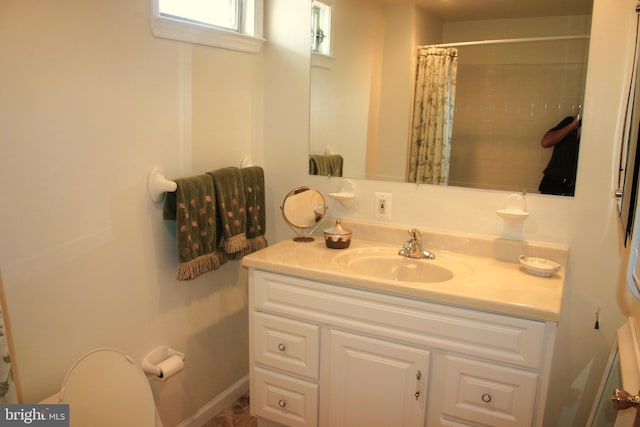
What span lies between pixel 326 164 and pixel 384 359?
97cm

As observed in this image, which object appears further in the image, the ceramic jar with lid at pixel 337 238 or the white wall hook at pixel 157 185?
the ceramic jar with lid at pixel 337 238

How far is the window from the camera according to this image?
6.02 feet

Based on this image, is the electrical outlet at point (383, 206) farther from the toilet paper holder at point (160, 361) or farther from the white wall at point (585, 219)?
the toilet paper holder at point (160, 361)

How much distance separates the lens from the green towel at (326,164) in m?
2.27

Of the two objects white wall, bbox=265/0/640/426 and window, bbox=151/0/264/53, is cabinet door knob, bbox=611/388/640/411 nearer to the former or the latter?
white wall, bbox=265/0/640/426

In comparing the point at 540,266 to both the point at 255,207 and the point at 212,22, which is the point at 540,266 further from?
the point at 212,22

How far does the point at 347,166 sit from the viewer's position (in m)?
2.25

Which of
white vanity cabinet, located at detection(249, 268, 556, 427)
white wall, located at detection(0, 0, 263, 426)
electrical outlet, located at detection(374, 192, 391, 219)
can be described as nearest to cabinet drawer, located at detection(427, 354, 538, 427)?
white vanity cabinet, located at detection(249, 268, 556, 427)

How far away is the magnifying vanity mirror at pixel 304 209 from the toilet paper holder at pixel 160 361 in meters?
0.69

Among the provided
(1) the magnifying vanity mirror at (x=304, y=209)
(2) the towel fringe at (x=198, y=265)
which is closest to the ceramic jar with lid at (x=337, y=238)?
(1) the magnifying vanity mirror at (x=304, y=209)

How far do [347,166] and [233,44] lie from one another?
726 mm

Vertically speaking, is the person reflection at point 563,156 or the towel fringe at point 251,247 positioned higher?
the person reflection at point 563,156

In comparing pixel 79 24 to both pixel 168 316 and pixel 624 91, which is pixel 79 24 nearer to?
pixel 168 316

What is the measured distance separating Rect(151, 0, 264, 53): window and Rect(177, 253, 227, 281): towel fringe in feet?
2.80
